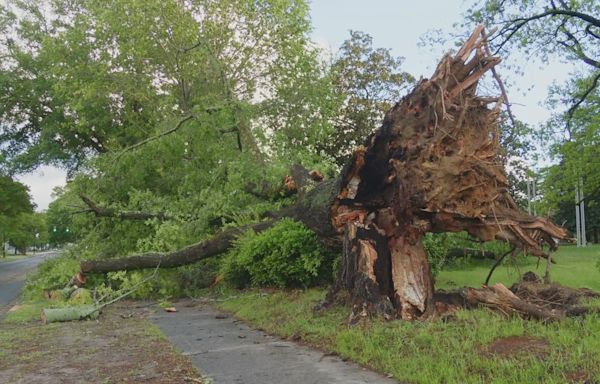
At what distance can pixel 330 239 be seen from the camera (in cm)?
980

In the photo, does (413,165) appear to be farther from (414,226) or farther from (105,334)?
(105,334)

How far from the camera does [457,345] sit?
530 cm

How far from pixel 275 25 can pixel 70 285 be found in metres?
8.83

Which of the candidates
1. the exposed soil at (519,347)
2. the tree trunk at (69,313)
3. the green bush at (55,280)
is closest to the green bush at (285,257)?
the tree trunk at (69,313)

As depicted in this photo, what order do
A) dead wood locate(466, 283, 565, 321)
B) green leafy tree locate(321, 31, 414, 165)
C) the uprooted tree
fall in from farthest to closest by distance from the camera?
green leafy tree locate(321, 31, 414, 165) < the uprooted tree < dead wood locate(466, 283, 565, 321)

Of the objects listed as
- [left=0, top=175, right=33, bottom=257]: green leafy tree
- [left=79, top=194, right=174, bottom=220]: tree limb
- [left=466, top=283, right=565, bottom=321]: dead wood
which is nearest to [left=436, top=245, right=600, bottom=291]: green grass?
[left=466, top=283, right=565, bottom=321]: dead wood

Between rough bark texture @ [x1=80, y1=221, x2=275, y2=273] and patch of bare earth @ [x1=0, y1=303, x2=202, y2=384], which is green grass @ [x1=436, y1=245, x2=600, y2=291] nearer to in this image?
rough bark texture @ [x1=80, y1=221, x2=275, y2=273]

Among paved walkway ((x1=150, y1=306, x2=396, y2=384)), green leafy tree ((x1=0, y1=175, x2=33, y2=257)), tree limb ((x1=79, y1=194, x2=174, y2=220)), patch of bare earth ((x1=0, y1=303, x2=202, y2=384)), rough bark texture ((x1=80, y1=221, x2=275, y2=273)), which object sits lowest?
patch of bare earth ((x1=0, y1=303, x2=202, y2=384))

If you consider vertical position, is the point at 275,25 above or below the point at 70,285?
above

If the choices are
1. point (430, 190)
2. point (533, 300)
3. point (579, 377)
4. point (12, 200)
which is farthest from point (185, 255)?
point (12, 200)

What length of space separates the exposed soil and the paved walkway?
1.00 m

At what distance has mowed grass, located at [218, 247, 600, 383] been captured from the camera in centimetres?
445

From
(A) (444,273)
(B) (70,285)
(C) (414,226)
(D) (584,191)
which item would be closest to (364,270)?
(C) (414,226)

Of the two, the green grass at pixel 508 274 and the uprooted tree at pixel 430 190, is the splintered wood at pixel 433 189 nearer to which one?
the uprooted tree at pixel 430 190
